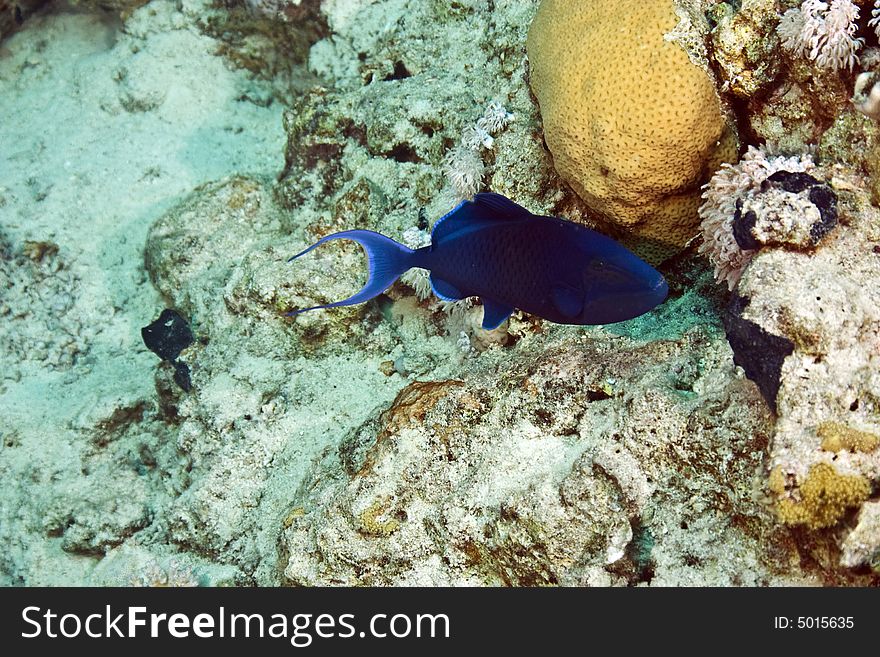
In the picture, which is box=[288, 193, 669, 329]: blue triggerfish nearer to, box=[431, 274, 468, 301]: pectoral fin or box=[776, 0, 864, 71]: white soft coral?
box=[431, 274, 468, 301]: pectoral fin

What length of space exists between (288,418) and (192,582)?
940 mm

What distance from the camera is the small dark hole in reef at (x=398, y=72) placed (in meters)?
4.19

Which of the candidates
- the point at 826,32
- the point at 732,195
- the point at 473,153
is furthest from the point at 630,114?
the point at 473,153

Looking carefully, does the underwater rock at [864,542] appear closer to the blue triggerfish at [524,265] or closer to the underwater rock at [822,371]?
the underwater rock at [822,371]

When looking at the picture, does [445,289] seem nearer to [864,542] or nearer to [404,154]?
[864,542]

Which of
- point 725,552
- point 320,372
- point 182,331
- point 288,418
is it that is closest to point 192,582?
point 288,418

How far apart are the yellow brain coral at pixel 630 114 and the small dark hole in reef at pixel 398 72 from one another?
1.51m

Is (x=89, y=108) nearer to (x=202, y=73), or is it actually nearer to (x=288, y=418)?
(x=202, y=73)

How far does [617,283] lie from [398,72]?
2861mm

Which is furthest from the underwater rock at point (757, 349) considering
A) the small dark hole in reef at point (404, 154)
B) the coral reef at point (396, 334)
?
the small dark hole in reef at point (404, 154)

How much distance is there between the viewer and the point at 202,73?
18.2 feet

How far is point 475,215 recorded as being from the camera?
2201 mm

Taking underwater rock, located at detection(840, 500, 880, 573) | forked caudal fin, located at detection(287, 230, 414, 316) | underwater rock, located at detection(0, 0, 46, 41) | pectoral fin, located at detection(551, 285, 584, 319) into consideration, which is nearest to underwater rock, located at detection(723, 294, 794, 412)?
underwater rock, located at detection(840, 500, 880, 573)

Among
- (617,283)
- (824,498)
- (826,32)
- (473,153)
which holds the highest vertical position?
(826,32)
